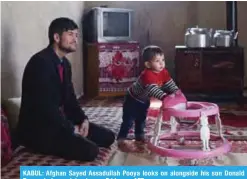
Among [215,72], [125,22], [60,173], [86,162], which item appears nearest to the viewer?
[60,173]

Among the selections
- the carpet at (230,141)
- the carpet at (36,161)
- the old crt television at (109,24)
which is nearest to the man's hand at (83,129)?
the carpet at (36,161)

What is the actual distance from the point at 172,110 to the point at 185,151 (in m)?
0.16

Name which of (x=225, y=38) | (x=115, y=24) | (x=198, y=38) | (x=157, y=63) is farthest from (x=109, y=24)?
(x=157, y=63)

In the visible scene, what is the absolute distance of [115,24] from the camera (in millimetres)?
3314

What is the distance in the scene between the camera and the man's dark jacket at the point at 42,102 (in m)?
1.61

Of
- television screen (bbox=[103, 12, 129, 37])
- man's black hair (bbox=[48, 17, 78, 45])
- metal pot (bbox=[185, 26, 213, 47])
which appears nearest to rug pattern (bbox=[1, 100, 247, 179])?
man's black hair (bbox=[48, 17, 78, 45])

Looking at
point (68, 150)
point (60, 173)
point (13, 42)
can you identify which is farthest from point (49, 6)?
point (60, 173)

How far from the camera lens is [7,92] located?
1890mm

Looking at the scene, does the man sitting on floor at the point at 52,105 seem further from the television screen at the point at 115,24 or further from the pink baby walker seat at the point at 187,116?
the television screen at the point at 115,24

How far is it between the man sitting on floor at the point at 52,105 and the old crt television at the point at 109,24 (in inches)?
59.8

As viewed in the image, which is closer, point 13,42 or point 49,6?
point 13,42

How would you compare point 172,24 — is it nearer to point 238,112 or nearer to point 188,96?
point 188,96

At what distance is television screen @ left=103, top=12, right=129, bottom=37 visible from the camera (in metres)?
3.28

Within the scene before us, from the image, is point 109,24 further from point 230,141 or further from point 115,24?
point 230,141
